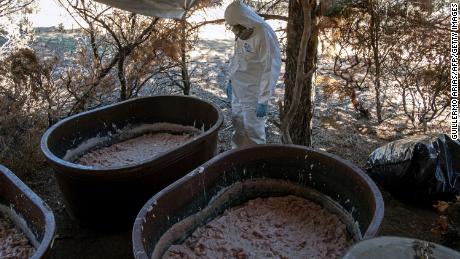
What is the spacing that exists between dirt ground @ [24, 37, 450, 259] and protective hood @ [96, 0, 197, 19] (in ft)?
4.28

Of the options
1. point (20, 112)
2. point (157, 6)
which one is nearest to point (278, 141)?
point (157, 6)

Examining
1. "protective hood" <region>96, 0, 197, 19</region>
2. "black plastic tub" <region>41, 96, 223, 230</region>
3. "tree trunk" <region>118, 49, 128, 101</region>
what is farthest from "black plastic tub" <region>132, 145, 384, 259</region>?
"tree trunk" <region>118, 49, 128, 101</region>

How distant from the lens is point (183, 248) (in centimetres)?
249

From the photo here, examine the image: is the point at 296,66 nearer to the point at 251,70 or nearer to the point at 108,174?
the point at 251,70

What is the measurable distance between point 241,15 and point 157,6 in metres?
0.76

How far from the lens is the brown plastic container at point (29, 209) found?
2.07 metres

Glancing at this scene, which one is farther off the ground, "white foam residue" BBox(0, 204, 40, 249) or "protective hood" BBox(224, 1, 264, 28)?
"protective hood" BBox(224, 1, 264, 28)

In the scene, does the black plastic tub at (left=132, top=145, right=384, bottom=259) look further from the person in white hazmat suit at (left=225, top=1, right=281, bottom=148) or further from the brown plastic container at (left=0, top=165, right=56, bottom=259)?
the person in white hazmat suit at (left=225, top=1, right=281, bottom=148)

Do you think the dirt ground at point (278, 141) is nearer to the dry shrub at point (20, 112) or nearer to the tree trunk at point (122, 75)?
the dry shrub at point (20, 112)

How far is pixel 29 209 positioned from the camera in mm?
2488

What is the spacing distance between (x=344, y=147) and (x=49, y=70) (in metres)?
3.46

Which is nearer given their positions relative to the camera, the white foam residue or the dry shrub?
the white foam residue

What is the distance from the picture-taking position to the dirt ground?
301cm

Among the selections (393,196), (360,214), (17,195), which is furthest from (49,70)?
(393,196)
